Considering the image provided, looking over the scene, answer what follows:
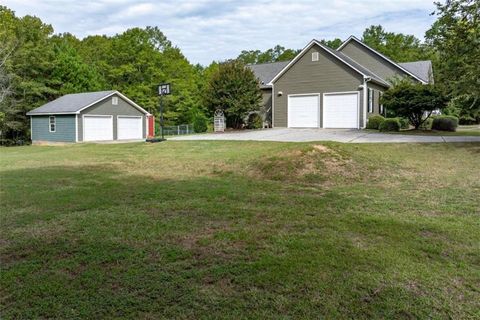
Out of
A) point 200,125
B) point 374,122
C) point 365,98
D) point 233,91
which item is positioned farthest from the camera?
point 200,125

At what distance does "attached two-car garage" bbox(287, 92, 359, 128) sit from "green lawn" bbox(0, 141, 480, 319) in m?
15.4

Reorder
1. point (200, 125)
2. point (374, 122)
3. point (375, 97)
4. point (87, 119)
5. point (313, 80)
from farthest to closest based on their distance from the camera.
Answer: point (200, 125)
point (87, 119)
point (375, 97)
point (313, 80)
point (374, 122)

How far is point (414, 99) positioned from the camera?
18.0m

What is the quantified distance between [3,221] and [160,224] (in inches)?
85.1

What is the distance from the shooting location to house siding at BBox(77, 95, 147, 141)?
2614 centimetres

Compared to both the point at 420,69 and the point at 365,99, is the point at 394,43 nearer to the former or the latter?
the point at 420,69

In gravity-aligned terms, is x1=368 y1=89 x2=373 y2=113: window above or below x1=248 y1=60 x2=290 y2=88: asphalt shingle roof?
below

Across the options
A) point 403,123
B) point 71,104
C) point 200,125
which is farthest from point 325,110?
point 71,104

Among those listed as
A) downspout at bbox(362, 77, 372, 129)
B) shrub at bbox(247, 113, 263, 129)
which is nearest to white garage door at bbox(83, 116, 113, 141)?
shrub at bbox(247, 113, 263, 129)

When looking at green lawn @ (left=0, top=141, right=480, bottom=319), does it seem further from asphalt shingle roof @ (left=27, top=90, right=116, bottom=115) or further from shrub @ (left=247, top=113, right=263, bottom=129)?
asphalt shingle roof @ (left=27, top=90, right=116, bottom=115)

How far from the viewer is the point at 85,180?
27.2ft

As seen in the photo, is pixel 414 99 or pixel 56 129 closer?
pixel 414 99

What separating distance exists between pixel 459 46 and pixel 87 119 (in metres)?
22.9

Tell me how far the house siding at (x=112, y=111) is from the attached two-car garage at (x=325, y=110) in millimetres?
12867
